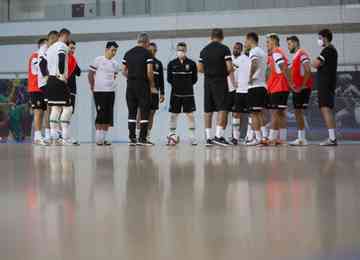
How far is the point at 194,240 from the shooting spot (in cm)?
167

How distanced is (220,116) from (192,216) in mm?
6463

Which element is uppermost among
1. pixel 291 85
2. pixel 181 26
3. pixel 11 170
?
pixel 181 26

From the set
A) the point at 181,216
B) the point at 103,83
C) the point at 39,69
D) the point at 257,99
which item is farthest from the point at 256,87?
the point at 181,216

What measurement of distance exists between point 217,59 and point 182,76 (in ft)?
3.65

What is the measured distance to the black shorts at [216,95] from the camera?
857 cm

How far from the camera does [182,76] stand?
9.64 metres

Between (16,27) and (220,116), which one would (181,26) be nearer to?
(16,27)

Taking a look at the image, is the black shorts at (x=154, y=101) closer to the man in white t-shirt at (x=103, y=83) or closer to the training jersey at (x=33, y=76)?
the man in white t-shirt at (x=103, y=83)

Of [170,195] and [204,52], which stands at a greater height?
[204,52]

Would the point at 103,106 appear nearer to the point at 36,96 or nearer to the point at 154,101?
the point at 154,101

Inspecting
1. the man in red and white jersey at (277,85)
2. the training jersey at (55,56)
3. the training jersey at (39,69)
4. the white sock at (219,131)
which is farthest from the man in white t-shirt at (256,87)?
the training jersey at (39,69)

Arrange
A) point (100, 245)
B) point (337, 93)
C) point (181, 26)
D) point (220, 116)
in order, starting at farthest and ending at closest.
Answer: point (181, 26)
point (337, 93)
point (220, 116)
point (100, 245)

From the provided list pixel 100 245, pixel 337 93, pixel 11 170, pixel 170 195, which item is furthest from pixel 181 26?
pixel 100 245

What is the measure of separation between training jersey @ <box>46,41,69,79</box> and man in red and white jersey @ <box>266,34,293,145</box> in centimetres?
279
